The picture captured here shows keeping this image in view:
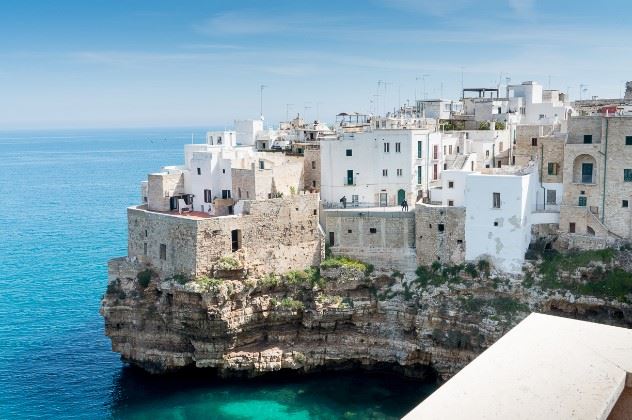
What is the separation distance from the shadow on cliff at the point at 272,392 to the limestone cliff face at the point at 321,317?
0.68 m

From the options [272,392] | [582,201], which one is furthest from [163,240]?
[582,201]

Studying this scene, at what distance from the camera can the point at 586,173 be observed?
124 ft

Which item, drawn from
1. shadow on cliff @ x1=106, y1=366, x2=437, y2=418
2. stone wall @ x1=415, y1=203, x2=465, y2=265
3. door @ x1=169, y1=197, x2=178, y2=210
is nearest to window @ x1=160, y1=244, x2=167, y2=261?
door @ x1=169, y1=197, x2=178, y2=210

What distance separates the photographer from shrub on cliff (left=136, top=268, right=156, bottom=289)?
38.4m

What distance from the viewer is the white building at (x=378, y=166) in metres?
41.0

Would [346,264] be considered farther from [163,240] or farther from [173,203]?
[173,203]

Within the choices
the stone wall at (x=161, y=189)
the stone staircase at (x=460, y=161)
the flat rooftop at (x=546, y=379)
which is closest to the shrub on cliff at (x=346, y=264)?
the stone staircase at (x=460, y=161)

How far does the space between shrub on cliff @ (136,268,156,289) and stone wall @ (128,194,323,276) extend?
16.0 inches

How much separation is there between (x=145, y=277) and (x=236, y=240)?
18.8ft

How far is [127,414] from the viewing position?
3378 cm

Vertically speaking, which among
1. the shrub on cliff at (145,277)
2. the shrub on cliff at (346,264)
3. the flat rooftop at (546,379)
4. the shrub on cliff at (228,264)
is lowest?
the shrub on cliff at (145,277)

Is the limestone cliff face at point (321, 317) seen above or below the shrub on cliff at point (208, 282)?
below

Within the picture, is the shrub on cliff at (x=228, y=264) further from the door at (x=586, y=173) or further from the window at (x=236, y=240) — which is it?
the door at (x=586, y=173)

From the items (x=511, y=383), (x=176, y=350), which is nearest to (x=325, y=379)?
(x=176, y=350)
